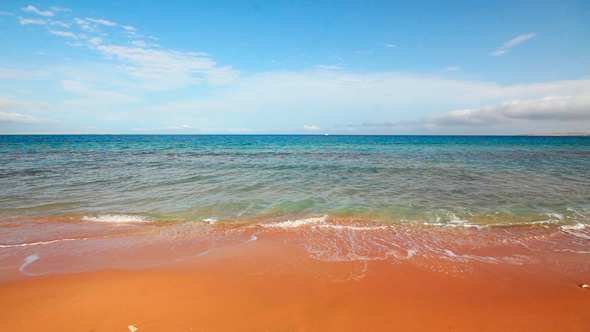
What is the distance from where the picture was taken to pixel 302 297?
3816 millimetres

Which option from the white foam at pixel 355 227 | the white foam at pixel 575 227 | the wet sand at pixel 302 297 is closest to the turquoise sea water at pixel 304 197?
the white foam at pixel 575 227

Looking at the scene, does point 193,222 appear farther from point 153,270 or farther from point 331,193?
point 331,193

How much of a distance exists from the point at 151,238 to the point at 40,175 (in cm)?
1344

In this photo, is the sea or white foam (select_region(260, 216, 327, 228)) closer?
the sea

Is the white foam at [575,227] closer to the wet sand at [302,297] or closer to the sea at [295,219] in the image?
the sea at [295,219]

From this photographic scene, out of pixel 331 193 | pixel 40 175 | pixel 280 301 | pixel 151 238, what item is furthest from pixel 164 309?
pixel 40 175

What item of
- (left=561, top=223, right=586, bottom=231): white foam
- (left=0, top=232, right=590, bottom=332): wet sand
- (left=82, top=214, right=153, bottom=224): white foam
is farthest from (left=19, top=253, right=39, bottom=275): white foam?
(left=561, top=223, right=586, bottom=231): white foam

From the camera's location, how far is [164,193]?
34.9 feet

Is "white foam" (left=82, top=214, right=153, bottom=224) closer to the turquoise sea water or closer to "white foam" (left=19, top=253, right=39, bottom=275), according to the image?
the turquoise sea water

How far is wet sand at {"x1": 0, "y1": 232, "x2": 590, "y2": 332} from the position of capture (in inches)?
130

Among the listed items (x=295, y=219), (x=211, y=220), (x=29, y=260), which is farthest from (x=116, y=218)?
(x=295, y=219)

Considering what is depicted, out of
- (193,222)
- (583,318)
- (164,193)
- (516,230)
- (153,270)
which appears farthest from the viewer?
(164,193)

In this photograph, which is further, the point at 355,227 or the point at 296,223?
the point at 296,223

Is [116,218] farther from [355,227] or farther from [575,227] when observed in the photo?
[575,227]
